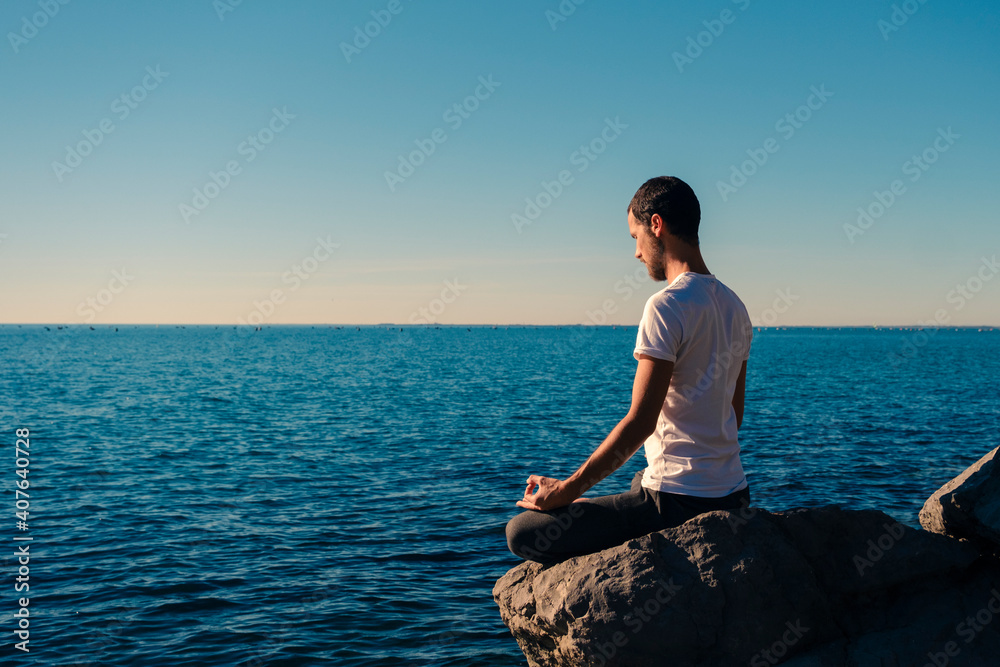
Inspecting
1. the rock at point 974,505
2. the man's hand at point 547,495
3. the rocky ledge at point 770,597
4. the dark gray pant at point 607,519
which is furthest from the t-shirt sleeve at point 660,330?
the rock at point 974,505

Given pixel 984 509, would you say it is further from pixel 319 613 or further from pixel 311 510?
pixel 311 510

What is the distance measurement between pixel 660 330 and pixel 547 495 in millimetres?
1421

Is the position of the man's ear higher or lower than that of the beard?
higher

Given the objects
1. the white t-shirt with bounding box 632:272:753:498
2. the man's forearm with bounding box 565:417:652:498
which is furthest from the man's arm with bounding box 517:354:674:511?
the white t-shirt with bounding box 632:272:753:498

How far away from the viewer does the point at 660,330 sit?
14.1ft

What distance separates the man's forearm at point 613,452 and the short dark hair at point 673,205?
51.7 inches

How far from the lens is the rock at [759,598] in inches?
200

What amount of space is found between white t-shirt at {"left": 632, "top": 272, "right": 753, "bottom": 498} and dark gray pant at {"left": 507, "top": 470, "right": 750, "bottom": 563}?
14cm

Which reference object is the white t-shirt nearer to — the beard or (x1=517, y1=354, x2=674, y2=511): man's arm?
(x1=517, y1=354, x2=674, y2=511): man's arm

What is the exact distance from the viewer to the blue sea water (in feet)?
34.7

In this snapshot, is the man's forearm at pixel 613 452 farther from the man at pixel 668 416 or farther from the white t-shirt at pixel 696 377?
the white t-shirt at pixel 696 377

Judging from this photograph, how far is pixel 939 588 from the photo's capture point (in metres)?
5.90

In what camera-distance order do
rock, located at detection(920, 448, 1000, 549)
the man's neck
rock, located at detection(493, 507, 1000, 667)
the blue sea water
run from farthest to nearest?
the blue sea water, rock, located at detection(920, 448, 1000, 549), rock, located at detection(493, 507, 1000, 667), the man's neck

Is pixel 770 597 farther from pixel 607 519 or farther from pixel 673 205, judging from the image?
pixel 673 205
